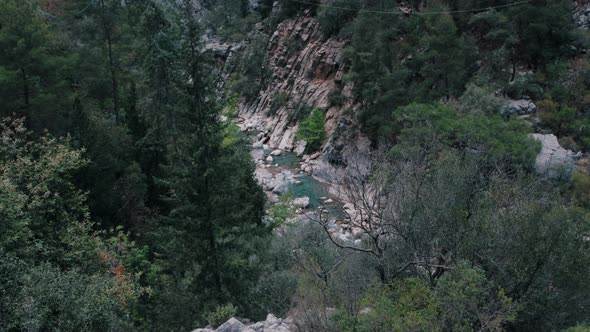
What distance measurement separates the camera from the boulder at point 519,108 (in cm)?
2164

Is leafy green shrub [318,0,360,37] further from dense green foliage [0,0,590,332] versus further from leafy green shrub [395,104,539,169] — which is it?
leafy green shrub [395,104,539,169]

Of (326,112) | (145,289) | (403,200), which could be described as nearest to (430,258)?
(403,200)

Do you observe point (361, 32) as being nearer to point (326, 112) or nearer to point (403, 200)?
point (326, 112)

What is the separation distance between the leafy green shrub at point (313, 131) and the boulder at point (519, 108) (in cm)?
1351

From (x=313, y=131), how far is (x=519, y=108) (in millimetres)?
14268

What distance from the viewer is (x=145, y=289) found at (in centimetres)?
1142

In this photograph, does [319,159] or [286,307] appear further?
[319,159]

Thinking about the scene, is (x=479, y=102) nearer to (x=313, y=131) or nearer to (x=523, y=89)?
(x=523, y=89)

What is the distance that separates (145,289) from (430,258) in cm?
A: 659

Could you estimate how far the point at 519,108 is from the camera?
22109 mm

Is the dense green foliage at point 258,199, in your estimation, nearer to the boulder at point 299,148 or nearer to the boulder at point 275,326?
the boulder at point 275,326

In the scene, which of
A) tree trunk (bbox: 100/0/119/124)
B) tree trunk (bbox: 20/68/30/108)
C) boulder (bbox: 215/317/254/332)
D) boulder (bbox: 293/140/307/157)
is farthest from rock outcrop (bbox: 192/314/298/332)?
boulder (bbox: 293/140/307/157)

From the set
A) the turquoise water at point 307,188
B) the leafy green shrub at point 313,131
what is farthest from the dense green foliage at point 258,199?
the leafy green shrub at point 313,131

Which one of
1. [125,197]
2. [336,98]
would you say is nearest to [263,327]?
[125,197]
